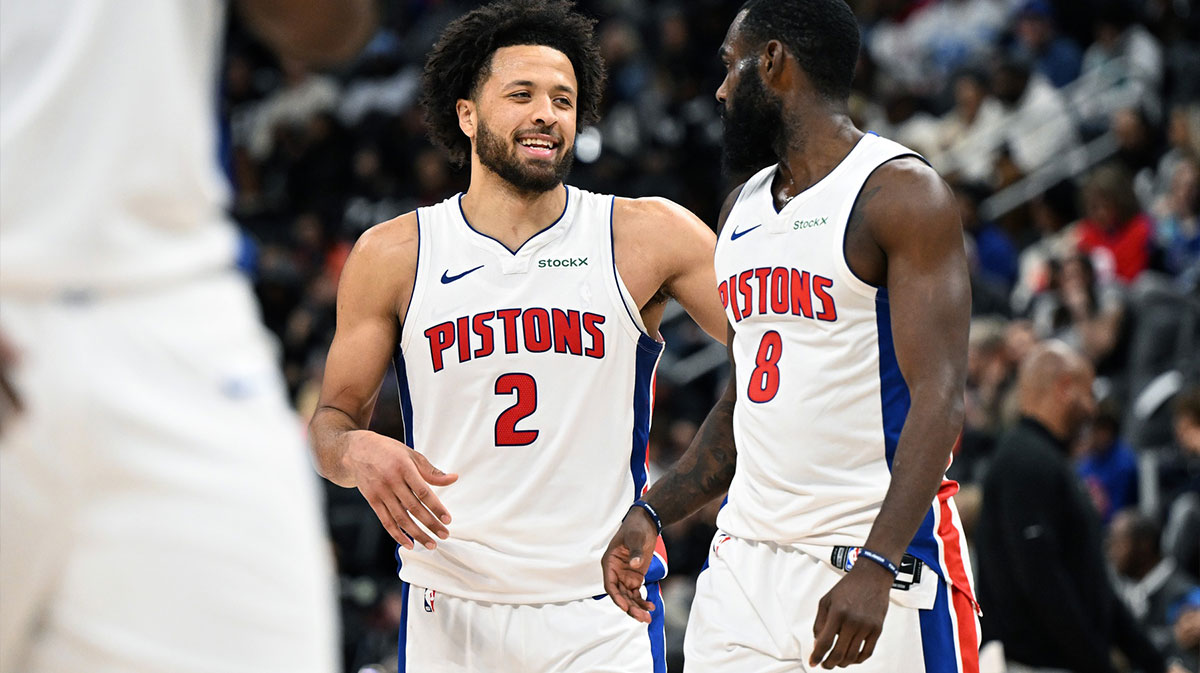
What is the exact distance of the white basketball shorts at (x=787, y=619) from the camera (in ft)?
12.5

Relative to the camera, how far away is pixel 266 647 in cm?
202

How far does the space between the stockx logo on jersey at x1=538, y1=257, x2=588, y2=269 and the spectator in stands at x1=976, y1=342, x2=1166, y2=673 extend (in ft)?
7.45

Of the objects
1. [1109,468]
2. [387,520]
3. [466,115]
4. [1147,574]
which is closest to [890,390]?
[387,520]

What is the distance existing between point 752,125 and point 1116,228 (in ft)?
21.9

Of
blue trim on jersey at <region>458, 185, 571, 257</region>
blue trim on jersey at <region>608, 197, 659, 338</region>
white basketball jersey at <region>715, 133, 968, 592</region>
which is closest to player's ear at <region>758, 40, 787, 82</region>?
white basketball jersey at <region>715, 133, 968, 592</region>

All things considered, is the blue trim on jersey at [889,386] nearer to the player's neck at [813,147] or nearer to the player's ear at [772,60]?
the player's neck at [813,147]

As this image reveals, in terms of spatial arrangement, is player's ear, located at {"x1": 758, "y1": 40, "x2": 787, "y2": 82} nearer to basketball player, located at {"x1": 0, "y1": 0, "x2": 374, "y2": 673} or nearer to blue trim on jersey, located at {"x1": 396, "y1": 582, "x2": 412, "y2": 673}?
blue trim on jersey, located at {"x1": 396, "y1": 582, "x2": 412, "y2": 673}

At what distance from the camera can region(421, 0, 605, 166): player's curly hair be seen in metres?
5.00

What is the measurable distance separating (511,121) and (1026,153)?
8.40 meters

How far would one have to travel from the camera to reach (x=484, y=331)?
449cm

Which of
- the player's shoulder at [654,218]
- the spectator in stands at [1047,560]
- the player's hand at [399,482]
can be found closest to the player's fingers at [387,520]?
the player's hand at [399,482]

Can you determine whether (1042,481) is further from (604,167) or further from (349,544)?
(604,167)

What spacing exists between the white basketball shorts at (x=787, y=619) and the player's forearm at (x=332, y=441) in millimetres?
1060

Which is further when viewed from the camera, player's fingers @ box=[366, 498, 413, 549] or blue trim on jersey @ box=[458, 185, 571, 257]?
blue trim on jersey @ box=[458, 185, 571, 257]
